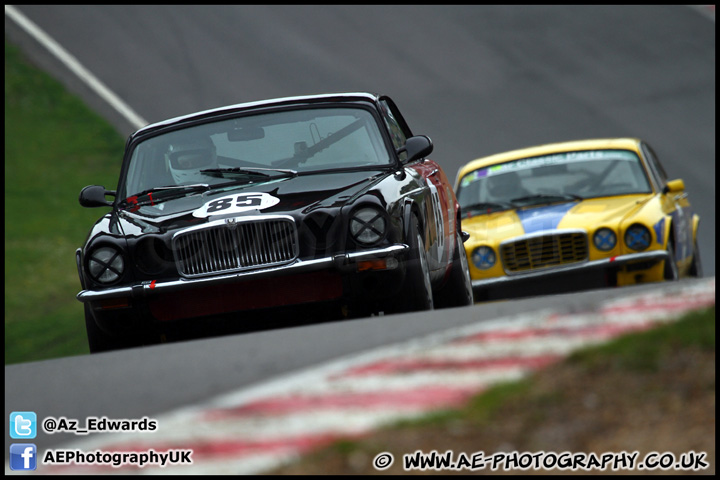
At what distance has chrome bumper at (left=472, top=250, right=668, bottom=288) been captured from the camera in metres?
9.08

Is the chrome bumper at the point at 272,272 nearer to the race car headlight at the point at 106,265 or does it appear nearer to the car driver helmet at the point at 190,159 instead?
the race car headlight at the point at 106,265

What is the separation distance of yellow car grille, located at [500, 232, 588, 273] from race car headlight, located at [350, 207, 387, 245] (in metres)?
3.27

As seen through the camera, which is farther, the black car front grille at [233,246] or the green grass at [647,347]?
the black car front grille at [233,246]

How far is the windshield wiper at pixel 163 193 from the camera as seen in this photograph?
6.57 m

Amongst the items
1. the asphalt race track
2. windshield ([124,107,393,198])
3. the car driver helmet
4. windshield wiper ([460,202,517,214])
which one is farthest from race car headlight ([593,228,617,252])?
the asphalt race track

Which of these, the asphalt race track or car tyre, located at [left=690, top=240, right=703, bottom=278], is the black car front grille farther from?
the asphalt race track

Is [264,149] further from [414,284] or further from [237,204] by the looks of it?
[414,284]

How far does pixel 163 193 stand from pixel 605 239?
380cm

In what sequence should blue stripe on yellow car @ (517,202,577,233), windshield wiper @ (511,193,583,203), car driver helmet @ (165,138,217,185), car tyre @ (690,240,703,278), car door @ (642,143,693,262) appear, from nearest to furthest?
car driver helmet @ (165,138,217,185) → blue stripe on yellow car @ (517,202,577,233) → windshield wiper @ (511,193,583,203) → car door @ (642,143,693,262) → car tyre @ (690,240,703,278)

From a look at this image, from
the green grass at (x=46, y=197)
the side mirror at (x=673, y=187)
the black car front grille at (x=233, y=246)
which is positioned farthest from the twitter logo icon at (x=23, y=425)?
the green grass at (x=46, y=197)

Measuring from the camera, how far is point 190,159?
6734 millimetres

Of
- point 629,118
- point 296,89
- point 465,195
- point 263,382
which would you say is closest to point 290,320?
point 263,382

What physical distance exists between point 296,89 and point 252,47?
2.28 metres

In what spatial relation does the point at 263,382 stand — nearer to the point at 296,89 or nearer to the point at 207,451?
the point at 207,451
